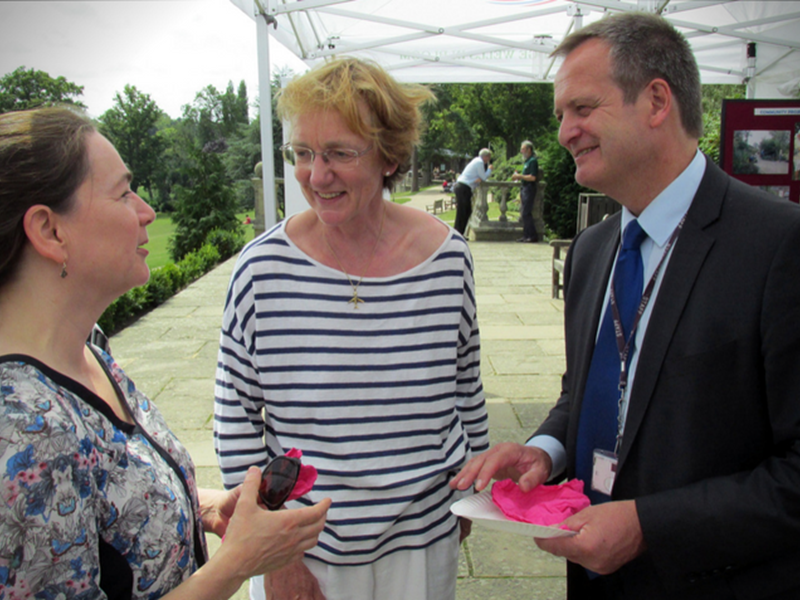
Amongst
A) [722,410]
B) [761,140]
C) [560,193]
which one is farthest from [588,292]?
[560,193]

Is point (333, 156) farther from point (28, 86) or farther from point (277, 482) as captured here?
point (28, 86)

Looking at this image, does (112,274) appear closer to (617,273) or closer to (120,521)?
(120,521)

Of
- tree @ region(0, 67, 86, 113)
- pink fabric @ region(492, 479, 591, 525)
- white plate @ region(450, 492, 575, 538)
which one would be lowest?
pink fabric @ region(492, 479, 591, 525)

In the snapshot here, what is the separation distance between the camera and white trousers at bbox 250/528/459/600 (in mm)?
1589

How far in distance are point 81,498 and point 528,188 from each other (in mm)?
13296

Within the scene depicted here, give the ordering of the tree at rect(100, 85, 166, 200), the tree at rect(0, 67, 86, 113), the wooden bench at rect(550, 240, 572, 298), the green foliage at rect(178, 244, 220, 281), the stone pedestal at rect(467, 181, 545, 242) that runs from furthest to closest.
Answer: the tree at rect(0, 67, 86, 113) < the tree at rect(100, 85, 166, 200) < the stone pedestal at rect(467, 181, 545, 242) < the green foliage at rect(178, 244, 220, 281) < the wooden bench at rect(550, 240, 572, 298)

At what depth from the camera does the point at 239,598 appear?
2.68m

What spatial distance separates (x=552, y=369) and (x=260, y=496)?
15.1 feet

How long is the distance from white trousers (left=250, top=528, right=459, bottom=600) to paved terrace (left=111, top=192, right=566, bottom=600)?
1045 mm

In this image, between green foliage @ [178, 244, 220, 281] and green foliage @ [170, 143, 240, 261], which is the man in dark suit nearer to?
green foliage @ [178, 244, 220, 281]

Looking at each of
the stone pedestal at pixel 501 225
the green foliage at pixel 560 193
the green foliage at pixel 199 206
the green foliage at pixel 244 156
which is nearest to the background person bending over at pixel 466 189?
the stone pedestal at pixel 501 225

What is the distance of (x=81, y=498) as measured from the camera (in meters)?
1.05

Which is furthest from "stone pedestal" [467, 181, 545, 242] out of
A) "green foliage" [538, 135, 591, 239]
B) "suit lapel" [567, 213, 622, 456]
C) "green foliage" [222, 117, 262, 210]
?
"green foliage" [222, 117, 262, 210]

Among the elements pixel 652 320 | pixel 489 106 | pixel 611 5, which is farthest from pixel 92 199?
pixel 489 106
